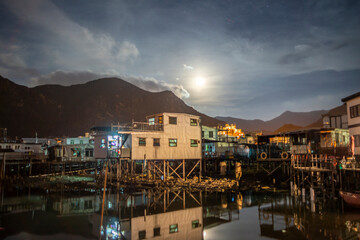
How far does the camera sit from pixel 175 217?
21.7 m

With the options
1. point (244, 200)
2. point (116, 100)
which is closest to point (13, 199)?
point (244, 200)

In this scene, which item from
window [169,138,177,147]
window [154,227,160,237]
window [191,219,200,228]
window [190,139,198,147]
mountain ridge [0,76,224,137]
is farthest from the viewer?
mountain ridge [0,76,224,137]

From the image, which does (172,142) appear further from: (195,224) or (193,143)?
(195,224)

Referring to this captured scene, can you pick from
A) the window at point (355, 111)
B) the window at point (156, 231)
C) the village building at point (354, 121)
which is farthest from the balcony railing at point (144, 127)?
the window at point (355, 111)

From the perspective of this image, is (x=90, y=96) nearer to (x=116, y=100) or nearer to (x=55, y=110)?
(x=116, y=100)

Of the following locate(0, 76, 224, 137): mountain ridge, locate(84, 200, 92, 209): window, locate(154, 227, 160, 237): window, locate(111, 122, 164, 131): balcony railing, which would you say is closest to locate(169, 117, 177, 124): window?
locate(111, 122, 164, 131): balcony railing

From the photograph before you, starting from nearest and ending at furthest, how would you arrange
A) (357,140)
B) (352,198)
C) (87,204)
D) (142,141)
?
(352,198)
(87,204)
(357,140)
(142,141)

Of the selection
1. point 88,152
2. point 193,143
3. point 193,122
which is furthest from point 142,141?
point 88,152

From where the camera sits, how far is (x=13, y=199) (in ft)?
93.7

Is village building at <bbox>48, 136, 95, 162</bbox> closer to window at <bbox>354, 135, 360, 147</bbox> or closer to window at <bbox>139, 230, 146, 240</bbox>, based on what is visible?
window at <bbox>139, 230, 146, 240</bbox>

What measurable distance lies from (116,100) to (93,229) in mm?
184761

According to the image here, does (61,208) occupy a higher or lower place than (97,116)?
lower

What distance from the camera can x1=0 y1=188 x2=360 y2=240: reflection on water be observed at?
17391mm

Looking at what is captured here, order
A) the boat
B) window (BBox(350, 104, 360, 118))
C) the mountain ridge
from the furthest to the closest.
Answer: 1. the mountain ridge
2. window (BBox(350, 104, 360, 118))
3. the boat
